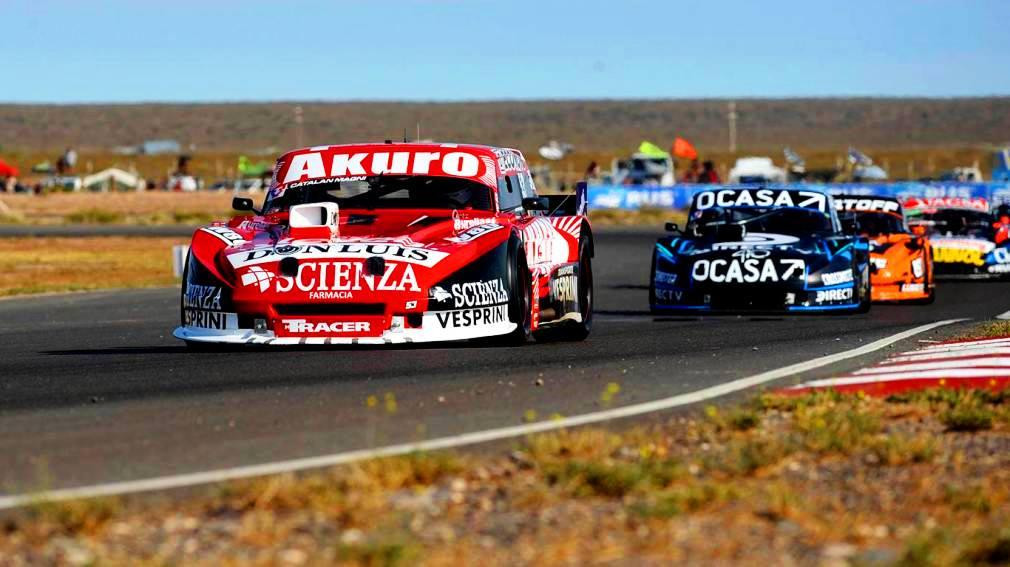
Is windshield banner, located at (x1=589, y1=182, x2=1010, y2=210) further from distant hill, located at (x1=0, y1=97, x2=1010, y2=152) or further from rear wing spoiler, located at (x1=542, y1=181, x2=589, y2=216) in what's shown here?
distant hill, located at (x1=0, y1=97, x2=1010, y2=152)

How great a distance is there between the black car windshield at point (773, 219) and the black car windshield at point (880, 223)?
2.74 meters

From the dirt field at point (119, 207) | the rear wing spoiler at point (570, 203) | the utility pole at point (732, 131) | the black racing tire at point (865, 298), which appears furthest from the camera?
the utility pole at point (732, 131)

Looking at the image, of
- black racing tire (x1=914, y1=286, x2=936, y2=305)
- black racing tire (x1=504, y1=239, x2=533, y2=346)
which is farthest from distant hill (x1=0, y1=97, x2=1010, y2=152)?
black racing tire (x1=504, y1=239, x2=533, y2=346)

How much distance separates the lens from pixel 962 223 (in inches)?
1013

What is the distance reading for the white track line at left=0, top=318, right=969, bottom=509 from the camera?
20.3ft

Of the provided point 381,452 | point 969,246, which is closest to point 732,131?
point 969,246

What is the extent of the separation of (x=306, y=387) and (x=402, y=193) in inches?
145

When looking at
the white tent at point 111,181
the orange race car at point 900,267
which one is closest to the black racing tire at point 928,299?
the orange race car at point 900,267

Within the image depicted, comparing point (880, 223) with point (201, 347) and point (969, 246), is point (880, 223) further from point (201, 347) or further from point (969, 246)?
point (201, 347)

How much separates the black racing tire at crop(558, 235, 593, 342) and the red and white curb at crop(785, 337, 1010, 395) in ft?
9.70

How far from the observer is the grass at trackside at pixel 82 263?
2762 centimetres

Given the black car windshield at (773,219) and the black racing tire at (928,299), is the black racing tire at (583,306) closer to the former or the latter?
the black car windshield at (773,219)

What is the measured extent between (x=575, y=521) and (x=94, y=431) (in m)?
2.86

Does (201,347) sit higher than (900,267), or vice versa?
(900,267)
